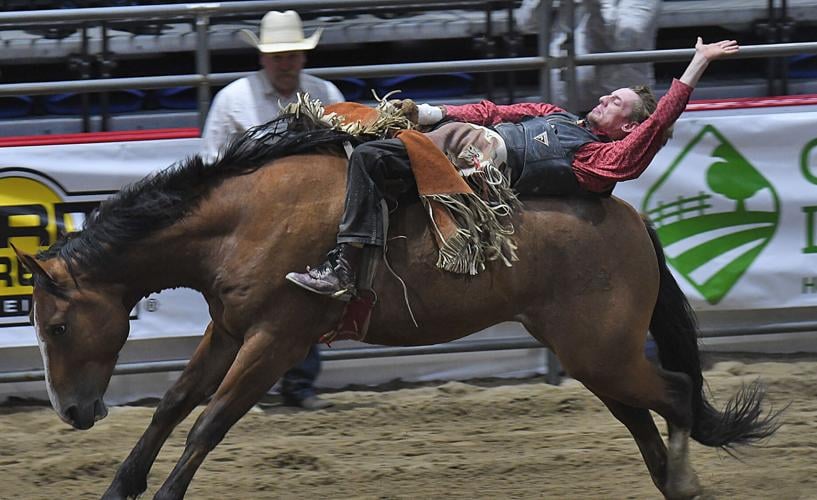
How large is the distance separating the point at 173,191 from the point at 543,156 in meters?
1.32

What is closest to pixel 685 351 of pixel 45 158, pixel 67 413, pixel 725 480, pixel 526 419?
pixel 725 480

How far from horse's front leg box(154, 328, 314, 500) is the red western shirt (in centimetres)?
111

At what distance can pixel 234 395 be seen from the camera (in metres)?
4.22

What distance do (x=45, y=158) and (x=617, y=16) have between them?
118 inches

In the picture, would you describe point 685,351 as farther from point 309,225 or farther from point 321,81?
point 321,81

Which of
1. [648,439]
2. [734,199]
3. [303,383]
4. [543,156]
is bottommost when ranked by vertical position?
[303,383]

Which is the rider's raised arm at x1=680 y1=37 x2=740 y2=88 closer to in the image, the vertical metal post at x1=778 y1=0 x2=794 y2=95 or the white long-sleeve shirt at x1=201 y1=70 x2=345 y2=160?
the white long-sleeve shirt at x1=201 y1=70 x2=345 y2=160

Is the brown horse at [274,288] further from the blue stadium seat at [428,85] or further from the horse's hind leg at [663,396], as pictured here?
the blue stadium seat at [428,85]

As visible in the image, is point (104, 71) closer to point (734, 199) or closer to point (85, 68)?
point (85, 68)

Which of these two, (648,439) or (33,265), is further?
(648,439)

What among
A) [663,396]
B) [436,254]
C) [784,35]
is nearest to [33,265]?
[436,254]

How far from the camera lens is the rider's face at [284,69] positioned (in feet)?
18.3

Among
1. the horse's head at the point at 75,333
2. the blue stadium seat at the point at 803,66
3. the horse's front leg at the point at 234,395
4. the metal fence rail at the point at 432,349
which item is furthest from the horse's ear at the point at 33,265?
the blue stadium seat at the point at 803,66

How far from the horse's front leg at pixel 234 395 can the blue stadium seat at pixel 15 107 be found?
12.2 ft
